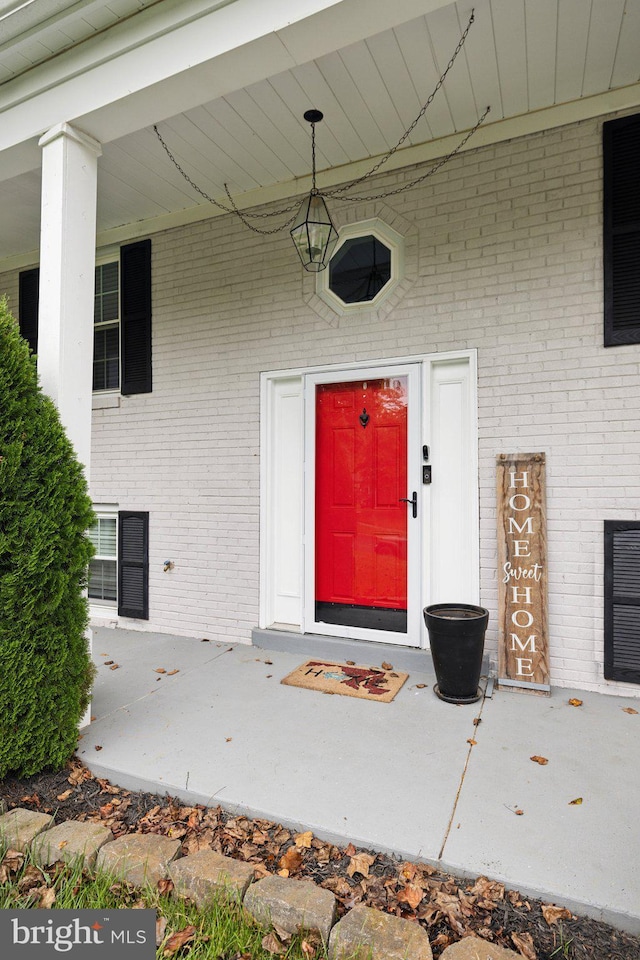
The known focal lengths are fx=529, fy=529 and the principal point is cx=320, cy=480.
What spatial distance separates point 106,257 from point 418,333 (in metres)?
3.12

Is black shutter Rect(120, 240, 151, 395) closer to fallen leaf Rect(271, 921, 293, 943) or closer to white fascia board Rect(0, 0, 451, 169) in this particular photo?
white fascia board Rect(0, 0, 451, 169)

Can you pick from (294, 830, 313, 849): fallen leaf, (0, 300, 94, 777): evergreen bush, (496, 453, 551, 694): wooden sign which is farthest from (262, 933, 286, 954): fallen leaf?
(496, 453, 551, 694): wooden sign

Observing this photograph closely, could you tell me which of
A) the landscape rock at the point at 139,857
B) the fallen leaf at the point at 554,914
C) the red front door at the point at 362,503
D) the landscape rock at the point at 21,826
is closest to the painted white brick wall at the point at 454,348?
the red front door at the point at 362,503

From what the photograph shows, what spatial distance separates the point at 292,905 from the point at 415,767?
94 centimetres

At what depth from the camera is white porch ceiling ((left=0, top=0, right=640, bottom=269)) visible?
8.36ft

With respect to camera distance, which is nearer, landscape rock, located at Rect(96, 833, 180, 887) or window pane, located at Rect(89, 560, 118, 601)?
landscape rock, located at Rect(96, 833, 180, 887)

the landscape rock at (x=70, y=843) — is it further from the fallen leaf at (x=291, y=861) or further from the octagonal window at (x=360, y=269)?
the octagonal window at (x=360, y=269)

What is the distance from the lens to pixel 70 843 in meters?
1.83

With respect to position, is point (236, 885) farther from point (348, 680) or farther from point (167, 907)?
point (348, 680)

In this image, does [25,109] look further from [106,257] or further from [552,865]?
[552,865]

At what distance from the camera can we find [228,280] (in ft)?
13.9

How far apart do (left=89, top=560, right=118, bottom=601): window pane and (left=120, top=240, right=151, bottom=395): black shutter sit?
1.57m

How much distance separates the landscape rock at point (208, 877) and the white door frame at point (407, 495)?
208 cm

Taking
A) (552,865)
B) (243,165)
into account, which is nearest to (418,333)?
(243,165)
